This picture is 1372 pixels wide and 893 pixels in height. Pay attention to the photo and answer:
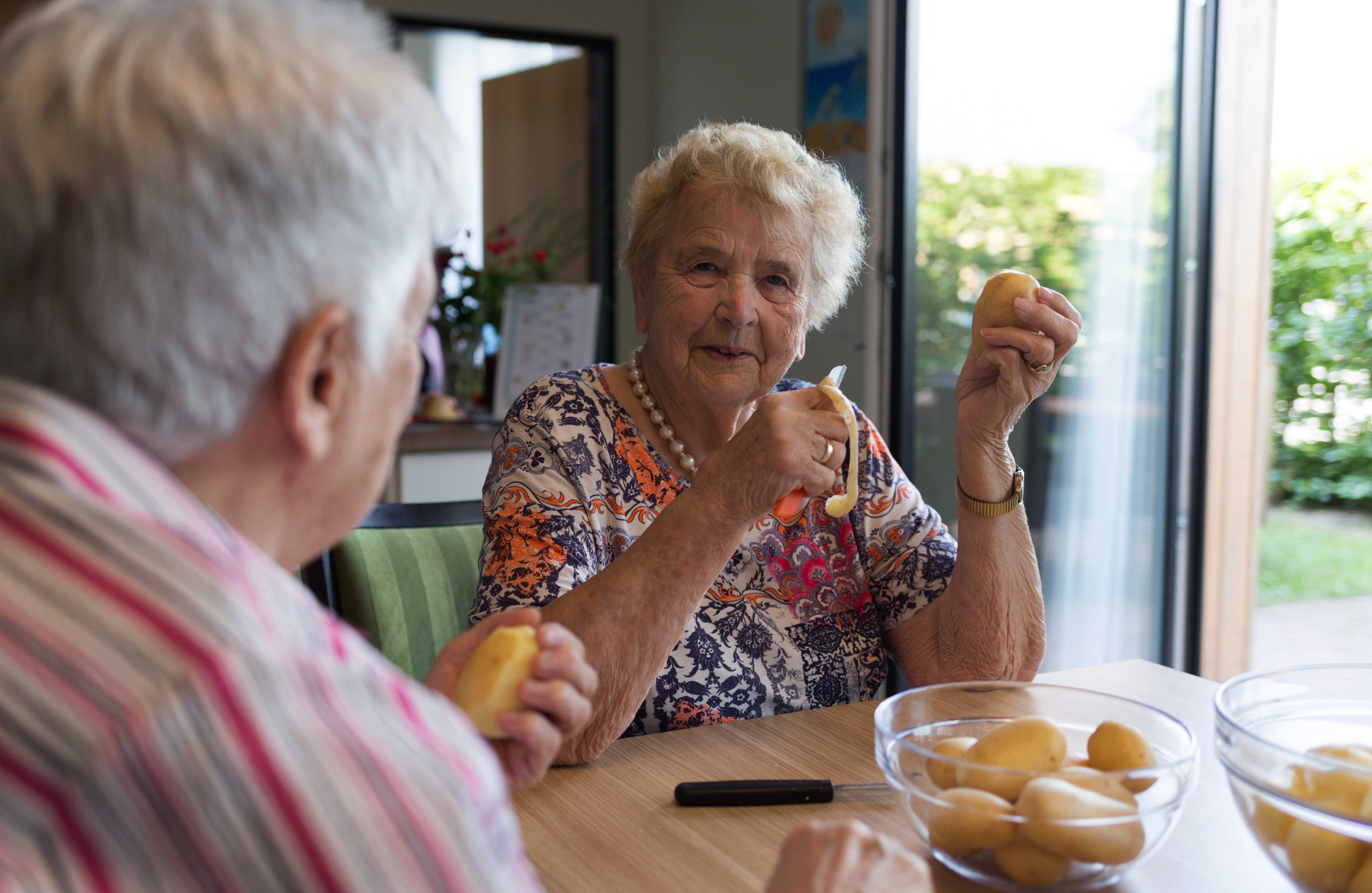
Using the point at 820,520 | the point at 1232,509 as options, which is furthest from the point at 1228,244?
the point at 820,520

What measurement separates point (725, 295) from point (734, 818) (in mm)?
783

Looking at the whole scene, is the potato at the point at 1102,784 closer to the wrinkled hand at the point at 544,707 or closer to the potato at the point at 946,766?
the potato at the point at 946,766

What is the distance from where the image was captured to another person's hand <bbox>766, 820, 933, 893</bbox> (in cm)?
66

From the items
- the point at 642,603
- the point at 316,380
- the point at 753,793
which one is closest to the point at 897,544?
the point at 642,603

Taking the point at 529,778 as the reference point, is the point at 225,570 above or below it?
above

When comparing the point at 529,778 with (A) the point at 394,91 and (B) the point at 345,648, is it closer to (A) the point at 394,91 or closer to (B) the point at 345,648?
(B) the point at 345,648

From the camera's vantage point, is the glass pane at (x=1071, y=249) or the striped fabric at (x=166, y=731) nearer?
the striped fabric at (x=166, y=731)

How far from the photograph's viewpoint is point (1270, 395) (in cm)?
330

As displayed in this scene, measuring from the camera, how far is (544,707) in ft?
2.46

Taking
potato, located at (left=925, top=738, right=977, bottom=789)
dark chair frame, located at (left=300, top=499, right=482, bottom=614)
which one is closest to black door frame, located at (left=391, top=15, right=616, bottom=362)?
dark chair frame, located at (left=300, top=499, right=482, bottom=614)

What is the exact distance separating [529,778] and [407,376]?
0.32 m

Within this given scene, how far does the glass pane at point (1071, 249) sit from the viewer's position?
3.17m

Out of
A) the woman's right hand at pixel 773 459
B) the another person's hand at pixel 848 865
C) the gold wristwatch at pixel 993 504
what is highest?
the woman's right hand at pixel 773 459

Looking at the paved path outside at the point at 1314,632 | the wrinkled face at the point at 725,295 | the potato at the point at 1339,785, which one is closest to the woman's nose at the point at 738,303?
the wrinkled face at the point at 725,295
